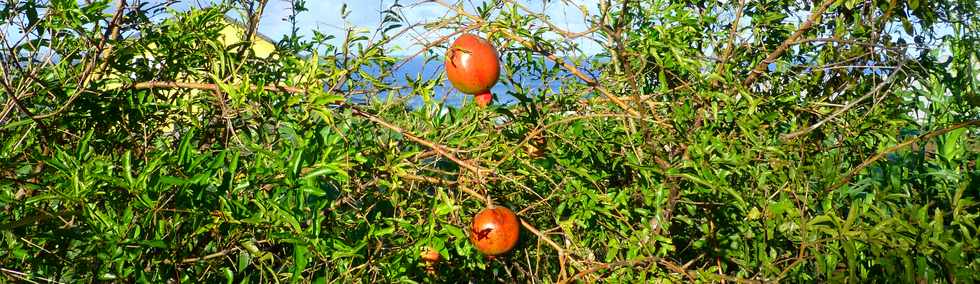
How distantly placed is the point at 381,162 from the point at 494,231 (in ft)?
0.84

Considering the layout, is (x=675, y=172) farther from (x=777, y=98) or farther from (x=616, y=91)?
(x=616, y=91)

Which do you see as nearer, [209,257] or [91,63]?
[209,257]

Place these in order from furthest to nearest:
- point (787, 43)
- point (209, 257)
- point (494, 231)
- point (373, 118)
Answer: point (787, 43), point (494, 231), point (373, 118), point (209, 257)

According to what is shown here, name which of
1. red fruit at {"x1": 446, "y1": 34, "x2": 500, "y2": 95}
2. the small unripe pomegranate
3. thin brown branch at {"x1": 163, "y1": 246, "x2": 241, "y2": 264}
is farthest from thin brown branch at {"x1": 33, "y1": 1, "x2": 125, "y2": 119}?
the small unripe pomegranate

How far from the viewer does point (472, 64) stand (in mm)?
1494

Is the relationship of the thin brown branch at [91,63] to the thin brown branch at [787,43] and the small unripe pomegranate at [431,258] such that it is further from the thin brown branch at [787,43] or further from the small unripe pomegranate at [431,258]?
the thin brown branch at [787,43]

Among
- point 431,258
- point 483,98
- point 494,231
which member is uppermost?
point 483,98

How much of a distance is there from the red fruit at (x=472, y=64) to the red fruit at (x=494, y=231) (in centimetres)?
25

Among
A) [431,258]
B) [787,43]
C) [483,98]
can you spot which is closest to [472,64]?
[483,98]

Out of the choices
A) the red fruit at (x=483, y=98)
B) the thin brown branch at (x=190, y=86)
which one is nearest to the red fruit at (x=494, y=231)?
the red fruit at (x=483, y=98)

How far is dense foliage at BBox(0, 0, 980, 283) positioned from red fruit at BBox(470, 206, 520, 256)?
0.05 m

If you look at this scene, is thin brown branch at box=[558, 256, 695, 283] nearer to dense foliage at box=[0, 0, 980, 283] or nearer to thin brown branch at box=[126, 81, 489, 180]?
dense foliage at box=[0, 0, 980, 283]

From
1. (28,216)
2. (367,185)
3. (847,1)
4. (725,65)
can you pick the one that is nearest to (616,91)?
(725,65)

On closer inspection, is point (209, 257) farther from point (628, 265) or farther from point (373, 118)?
point (628, 265)
